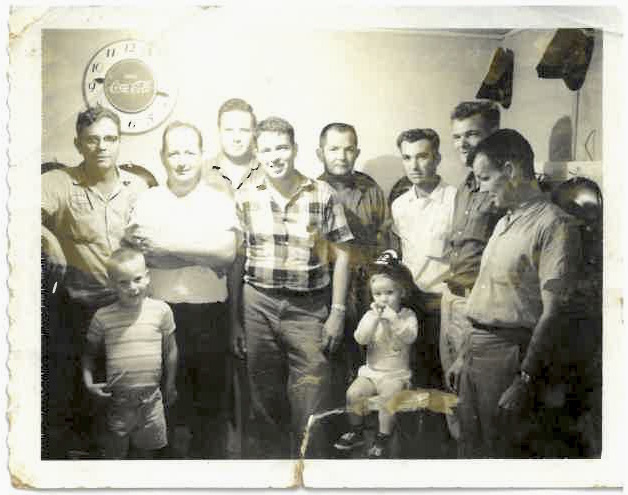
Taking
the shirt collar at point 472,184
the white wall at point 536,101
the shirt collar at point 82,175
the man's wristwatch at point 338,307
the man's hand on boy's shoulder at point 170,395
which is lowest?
the man's hand on boy's shoulder at point 170,395

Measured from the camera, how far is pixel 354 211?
7.57 ft

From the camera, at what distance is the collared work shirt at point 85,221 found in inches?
90.7

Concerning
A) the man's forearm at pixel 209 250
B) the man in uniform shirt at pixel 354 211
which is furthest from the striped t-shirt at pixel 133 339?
the man in uniform shirt at pixel 354 211

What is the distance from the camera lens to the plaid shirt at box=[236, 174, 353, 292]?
230 cm

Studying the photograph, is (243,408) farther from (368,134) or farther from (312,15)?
(312,15)

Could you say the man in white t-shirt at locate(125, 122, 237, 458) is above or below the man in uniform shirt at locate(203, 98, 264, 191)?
below

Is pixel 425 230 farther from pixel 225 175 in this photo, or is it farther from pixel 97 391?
pixel 97 391

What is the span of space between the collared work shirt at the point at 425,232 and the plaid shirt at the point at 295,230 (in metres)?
0.15

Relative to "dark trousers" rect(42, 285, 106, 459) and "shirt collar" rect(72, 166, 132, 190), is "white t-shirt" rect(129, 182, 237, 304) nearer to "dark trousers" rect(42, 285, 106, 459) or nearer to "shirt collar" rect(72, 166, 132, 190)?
"shirt collar" rect(72, 166, 132, 190)

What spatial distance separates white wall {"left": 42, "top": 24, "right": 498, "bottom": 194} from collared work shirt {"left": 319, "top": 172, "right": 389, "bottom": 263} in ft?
0.12

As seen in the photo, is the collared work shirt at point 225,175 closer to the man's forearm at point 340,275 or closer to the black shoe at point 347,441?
the man's forearm at point 340,275

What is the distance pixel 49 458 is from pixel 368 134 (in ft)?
4.11

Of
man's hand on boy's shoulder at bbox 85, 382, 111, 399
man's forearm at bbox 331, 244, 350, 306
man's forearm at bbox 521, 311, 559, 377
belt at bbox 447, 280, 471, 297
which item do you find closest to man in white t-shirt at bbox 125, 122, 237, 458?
man's hand on boy's shoulder at bbox 85, 382, 111, 399
